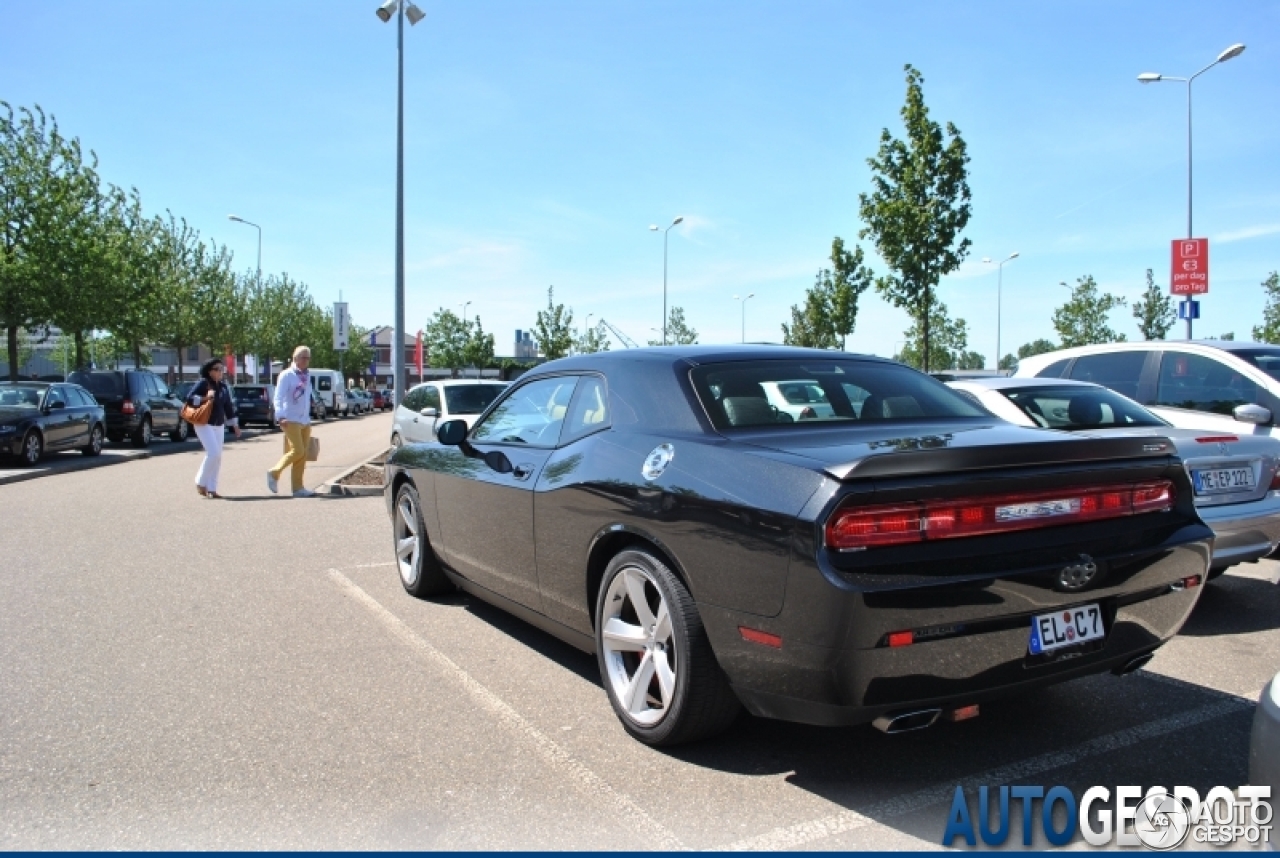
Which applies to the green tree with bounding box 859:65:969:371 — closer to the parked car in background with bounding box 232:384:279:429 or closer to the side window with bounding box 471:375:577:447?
the side window with bounding box 471:375:577:447

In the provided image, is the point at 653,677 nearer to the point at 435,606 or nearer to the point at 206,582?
the point at 435,606

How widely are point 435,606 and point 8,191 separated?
83.7 feet

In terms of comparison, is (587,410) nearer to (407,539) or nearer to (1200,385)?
(407,539)

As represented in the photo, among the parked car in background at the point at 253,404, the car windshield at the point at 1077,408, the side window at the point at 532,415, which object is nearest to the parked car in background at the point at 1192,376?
the car windshield at the point at 1077,408

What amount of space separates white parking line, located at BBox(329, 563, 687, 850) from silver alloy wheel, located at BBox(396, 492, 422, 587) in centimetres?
38

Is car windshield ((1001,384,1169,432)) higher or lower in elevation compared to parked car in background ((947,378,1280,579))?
higher

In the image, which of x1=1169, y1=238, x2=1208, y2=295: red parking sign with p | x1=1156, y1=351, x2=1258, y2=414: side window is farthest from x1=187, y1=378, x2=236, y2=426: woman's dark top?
x1=1169, y1=238, x2=1208, y2=295: red parking sign with p

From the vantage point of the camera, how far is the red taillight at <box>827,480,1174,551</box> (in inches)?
114

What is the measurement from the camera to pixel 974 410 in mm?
4273

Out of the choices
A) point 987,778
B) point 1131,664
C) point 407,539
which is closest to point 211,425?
point 407,539

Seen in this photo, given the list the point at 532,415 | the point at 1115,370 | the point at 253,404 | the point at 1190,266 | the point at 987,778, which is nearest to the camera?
the point at 987,778

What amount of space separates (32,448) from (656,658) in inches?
644

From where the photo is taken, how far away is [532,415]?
4949mm

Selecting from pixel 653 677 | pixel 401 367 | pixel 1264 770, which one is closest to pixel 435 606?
pixel 653 677
